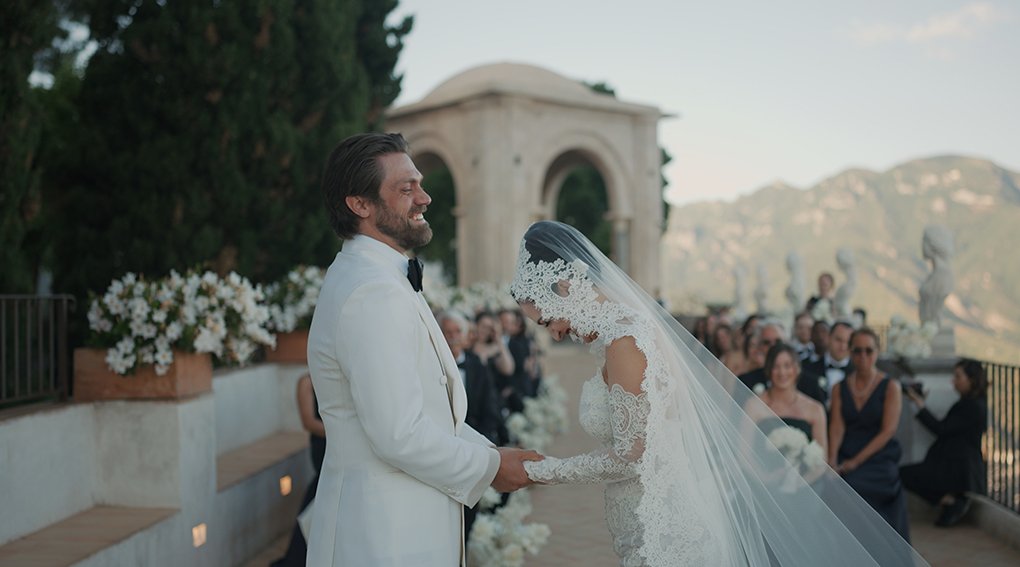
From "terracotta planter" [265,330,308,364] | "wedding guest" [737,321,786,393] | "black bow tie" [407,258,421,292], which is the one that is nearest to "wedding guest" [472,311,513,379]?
"terracotta planter" [265,330,308,364]

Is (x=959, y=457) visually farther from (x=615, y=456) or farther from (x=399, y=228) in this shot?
(x=399, y=228)

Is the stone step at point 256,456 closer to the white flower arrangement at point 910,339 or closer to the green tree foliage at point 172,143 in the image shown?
the green tree foliage at point 172,143

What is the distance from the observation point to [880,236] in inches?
Answer: 5037

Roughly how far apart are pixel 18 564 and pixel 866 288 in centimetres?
10319

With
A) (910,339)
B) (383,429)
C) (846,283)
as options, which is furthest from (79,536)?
(846,283)

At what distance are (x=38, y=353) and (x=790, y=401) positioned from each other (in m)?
4.96

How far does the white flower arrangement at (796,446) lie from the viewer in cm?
554

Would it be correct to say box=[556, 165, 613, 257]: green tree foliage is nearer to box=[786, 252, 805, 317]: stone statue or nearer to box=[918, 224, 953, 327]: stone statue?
box=[786, 252, 805, 317]: stone statue

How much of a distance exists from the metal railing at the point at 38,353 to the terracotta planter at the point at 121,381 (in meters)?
0.10

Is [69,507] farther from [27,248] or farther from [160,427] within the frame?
[27,248]

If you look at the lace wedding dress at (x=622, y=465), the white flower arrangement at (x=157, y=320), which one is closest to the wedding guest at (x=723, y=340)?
the white flower arrangement at (x=157, y=320)

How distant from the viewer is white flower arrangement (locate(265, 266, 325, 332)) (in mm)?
9453

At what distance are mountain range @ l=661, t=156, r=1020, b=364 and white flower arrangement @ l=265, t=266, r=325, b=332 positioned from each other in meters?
77.2

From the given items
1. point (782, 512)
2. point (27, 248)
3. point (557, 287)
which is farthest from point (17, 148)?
point (782, 512)
